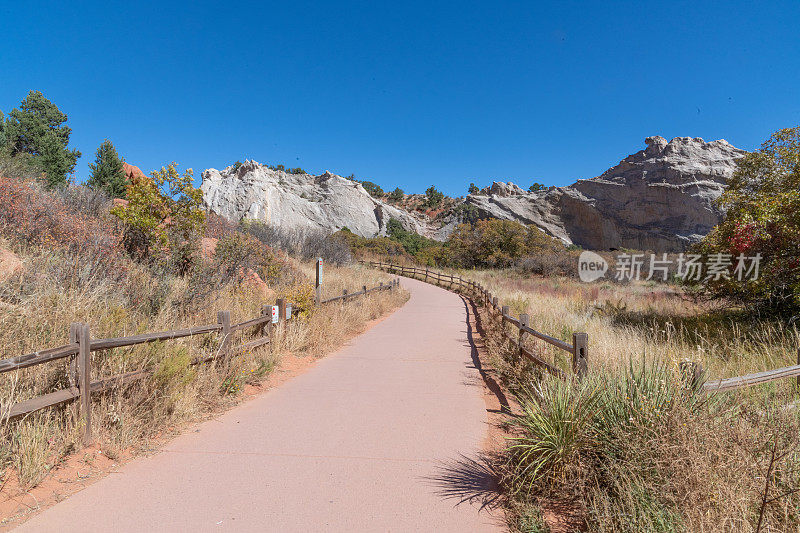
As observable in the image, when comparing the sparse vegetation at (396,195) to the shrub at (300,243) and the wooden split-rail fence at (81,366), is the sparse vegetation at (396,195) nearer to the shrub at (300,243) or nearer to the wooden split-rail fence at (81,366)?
the shrub at (300,243)

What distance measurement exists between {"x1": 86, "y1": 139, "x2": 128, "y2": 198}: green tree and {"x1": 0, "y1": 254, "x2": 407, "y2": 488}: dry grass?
20.6 meters

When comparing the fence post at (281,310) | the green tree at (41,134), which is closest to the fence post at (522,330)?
the fence post at (281,310)

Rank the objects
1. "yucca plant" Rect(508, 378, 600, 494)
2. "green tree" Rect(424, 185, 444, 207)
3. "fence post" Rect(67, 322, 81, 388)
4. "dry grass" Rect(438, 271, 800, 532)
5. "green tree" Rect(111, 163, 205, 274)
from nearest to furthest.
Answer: "dry grass" Rect(438, 271, 800, 532)
"yucca plant" Rect(508, 378, 600, 494)
"fence post" Rect(67, 322, 81, 388)
"green tree" Rect(111, 163, 205, 274)
"green tree" Rect(424, 185, 444, 207)

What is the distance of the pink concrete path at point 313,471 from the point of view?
299 cm

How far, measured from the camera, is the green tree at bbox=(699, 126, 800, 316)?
30.3ft

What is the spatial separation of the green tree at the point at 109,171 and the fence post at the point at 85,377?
81.0 ft

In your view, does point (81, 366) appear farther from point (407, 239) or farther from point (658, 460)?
point (407, 239)

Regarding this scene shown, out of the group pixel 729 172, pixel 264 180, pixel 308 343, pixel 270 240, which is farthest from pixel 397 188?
pixel 308 343

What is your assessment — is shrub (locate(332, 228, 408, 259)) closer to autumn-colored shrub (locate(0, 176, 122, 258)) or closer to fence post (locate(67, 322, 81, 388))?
autumn-colored shrub (locate(0, 176, 122, 258))

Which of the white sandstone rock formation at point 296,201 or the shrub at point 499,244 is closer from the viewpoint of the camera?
the shrub at point 499,244

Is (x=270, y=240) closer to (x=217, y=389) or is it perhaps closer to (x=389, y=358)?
(x=389, y=358)

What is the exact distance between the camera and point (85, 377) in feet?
12.7

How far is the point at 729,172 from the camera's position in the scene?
214 feet

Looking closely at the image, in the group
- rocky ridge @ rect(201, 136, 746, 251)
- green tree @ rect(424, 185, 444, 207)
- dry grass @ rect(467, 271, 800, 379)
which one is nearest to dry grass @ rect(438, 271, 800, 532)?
dry grass @ rect(467, 271, 800, 379)
